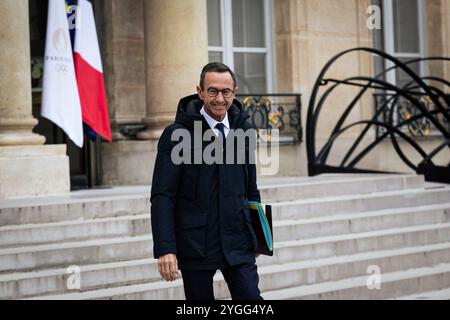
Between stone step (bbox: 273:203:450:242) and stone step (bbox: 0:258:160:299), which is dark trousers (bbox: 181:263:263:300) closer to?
stone step (bbox: 0:258:160:299)

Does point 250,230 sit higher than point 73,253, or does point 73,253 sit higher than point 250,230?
point 250,230

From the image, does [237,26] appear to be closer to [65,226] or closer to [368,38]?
[368,38]

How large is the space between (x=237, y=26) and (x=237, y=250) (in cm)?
960

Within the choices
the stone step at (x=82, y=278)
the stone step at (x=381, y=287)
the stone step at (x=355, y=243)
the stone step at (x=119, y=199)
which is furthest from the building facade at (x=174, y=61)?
the stone step at (x=381, y=287)

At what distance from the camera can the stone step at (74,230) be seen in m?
7.87

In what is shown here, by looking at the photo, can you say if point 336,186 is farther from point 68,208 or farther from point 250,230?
point 250,230

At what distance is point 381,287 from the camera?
809 cm

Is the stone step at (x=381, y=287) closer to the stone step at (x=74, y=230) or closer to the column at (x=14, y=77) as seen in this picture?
the stone step at (x=74, y=230)

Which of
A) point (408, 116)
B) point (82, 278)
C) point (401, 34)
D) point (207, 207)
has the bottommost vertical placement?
point (82, 278)

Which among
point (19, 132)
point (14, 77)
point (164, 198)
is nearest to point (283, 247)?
point (19, 132)

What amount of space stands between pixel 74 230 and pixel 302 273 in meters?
2.01

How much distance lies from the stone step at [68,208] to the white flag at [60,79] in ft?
5.12

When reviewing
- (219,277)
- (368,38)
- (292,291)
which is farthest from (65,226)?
(368,38)
